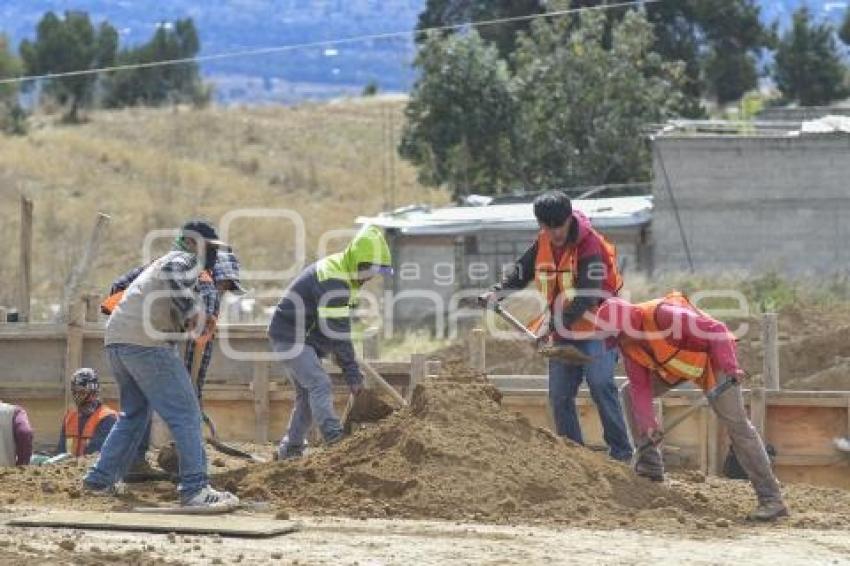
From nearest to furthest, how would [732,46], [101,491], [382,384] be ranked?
1. [101,491]
2. [382,384]
3. [732,46]

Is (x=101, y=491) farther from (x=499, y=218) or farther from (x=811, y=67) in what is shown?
(x=811, y=67)

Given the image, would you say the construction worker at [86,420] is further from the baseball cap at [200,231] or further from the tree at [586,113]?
the tree at [586,113]

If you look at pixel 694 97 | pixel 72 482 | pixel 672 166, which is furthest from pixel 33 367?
pixel 694 97

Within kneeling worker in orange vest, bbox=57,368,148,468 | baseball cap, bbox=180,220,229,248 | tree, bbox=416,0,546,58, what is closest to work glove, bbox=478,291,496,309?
baseball cap, bbox=180,220,229,248

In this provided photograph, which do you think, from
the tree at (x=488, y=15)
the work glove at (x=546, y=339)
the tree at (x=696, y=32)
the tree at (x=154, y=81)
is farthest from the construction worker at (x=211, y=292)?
the tree at (x=154, y=81)

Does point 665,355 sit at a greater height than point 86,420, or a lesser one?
greater

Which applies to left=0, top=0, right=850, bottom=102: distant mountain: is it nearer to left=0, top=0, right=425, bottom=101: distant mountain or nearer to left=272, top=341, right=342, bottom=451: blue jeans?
left=0, top=0, right=425, bottom=101: distant mountain

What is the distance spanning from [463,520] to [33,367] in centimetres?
638

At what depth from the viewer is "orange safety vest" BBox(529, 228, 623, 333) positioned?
40.8ft

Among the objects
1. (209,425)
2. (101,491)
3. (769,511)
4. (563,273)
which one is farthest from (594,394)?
(101,491)

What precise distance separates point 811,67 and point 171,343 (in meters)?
50.4

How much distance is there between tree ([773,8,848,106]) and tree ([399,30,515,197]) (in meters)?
20.5

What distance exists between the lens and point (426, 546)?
9797 mm

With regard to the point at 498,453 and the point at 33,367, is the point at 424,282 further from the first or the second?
the point at 498,453
